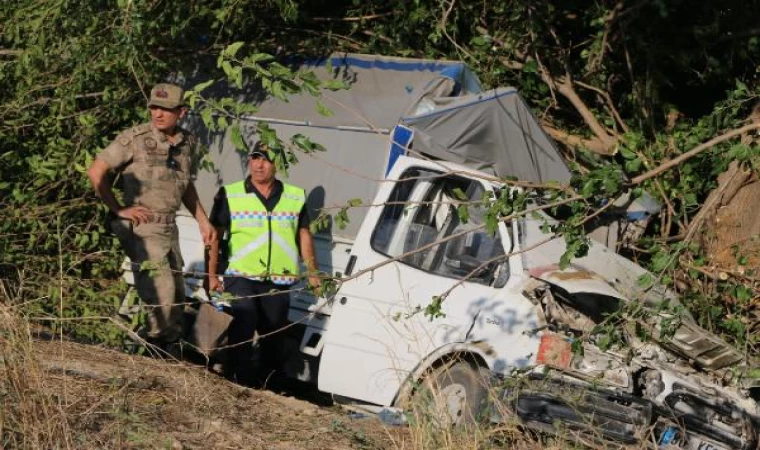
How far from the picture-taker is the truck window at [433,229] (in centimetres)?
784

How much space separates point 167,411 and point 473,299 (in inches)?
85.0

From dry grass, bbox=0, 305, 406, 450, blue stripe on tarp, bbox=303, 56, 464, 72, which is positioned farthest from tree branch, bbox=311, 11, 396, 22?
dry grass, bbox=0, 305, 406, 450

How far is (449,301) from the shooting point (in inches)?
301

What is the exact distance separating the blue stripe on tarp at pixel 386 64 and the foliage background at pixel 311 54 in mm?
435

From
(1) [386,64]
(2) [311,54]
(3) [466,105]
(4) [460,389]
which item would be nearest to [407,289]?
(4) [460,389]

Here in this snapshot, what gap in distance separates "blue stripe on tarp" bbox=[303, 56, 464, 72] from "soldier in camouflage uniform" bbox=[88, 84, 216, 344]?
7.37 ft

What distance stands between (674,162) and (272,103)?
17.8 feet

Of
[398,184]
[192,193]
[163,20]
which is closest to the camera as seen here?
[398,184]

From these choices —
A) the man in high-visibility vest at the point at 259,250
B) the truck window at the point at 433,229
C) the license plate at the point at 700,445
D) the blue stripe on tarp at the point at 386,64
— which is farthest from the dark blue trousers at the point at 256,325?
the license plate at the point at 700,445

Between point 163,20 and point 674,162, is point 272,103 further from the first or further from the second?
point 674,162

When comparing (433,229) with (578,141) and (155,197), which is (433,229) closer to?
(155,197)

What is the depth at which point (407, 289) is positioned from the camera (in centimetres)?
779

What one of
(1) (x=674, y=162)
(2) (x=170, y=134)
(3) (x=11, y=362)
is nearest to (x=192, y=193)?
(2) (x=170, y=134)

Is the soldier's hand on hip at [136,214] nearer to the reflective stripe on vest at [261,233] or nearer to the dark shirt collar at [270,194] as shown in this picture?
the reflective stripe on vest at [261,233]
